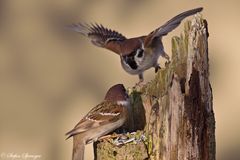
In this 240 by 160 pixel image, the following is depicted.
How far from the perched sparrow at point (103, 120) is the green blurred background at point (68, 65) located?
1.97m

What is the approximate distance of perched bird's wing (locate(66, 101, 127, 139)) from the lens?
4.43 metres

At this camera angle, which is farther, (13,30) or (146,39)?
(13,30)

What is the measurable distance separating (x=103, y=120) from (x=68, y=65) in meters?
2.26

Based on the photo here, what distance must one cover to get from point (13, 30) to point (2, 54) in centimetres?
21

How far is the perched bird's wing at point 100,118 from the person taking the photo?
14.5 ft

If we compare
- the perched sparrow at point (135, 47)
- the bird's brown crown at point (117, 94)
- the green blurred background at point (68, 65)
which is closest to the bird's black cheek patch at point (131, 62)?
the perched sparrow at point (135, 47)

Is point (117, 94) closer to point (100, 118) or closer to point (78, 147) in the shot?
point (100, 118)

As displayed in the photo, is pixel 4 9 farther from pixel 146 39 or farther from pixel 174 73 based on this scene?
pixel 174 73

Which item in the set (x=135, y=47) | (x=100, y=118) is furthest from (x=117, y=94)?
(x=135, y=47)

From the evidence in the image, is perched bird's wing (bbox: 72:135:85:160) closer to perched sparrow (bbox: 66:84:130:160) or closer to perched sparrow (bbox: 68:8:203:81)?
perched sparrow (bbox: 66:84:130:160)

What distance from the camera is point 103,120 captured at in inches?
176

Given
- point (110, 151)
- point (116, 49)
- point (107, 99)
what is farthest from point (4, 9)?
point (110, 151)

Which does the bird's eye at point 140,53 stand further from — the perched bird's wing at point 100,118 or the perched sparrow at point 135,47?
the perched bird's wing at point 100,118

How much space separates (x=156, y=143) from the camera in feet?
13.3
